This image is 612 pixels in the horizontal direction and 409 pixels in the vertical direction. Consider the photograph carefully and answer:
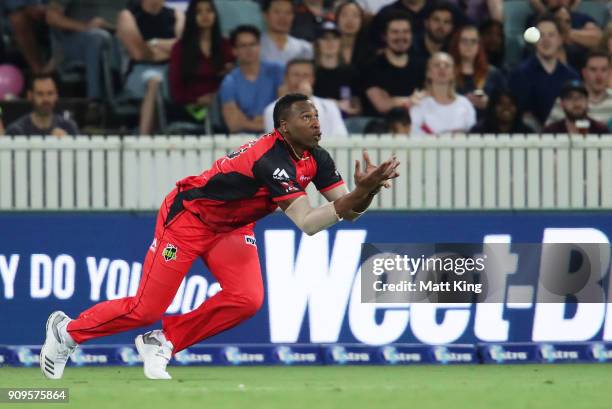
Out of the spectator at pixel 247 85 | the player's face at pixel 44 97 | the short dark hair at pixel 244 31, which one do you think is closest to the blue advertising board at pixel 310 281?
the player's face at pixel 44 97

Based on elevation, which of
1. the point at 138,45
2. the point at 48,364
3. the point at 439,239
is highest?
the point at 138,45

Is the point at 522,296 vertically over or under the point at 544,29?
under

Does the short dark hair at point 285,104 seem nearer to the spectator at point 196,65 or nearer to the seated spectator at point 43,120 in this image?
the seated spectator at point 43,120

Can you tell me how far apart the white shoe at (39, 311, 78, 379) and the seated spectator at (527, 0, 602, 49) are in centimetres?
763

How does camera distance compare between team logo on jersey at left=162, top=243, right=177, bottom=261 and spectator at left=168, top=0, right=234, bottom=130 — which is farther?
spectator at left=168, top=0, right=234, bottom=130

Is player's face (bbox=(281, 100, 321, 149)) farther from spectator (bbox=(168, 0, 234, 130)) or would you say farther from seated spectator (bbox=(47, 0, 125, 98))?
seated spectator (bbox=(47, 0, 125, 98))

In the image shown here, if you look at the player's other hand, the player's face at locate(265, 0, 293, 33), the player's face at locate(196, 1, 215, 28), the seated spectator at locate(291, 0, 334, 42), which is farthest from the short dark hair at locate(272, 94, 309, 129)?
the seated spectator at locate(291, 0, 334, 42)

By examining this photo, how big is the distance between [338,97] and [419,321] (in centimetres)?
355

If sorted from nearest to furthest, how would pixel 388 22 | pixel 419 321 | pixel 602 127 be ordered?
pixel 419 321 < pixel 602 127 < pixel 388 22

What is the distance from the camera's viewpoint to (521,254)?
447 inches

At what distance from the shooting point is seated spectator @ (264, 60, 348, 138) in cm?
1310

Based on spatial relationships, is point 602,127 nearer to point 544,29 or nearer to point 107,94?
point 544,29

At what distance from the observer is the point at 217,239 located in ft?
30.6

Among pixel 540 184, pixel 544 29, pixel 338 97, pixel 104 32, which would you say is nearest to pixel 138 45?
pixel 104 32
